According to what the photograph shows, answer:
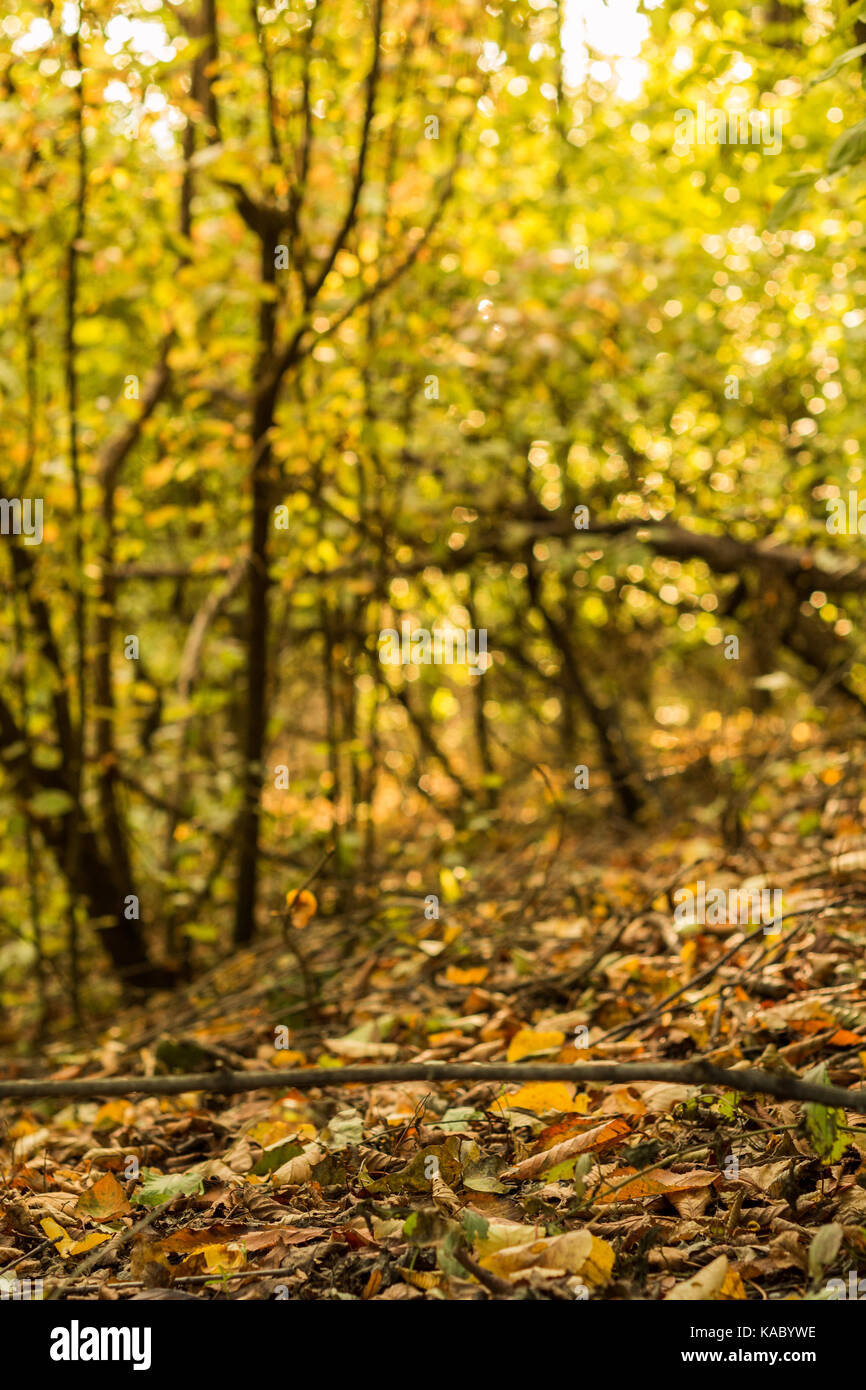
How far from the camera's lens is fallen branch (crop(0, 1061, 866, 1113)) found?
1.56m

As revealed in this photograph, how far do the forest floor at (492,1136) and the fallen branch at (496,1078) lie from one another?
10cm

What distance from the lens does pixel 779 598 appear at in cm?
595

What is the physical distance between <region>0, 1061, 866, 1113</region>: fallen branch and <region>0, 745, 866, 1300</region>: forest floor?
10 centimetres

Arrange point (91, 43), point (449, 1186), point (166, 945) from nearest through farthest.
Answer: point (449, 1186) < point (91, 43) < point (166, 945)

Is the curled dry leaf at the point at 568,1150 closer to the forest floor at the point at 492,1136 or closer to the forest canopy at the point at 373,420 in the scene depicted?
the forest floor at the point at 492,1136

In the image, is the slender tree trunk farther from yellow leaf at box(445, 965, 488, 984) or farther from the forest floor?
yellow leaf at box(445, 965, 488, 984)

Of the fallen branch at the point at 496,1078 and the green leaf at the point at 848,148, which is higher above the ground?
the green leaf at the point at 848,148

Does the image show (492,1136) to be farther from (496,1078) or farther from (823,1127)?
(823,1127)

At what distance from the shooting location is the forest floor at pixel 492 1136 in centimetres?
163

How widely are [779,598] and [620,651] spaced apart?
168 centimetres

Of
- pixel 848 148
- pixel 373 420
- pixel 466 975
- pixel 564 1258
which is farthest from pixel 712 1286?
pixel 373 420

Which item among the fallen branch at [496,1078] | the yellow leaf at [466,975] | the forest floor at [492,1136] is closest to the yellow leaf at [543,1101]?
the forest floor at [492,1136]

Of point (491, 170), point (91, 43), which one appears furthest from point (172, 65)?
point (491, 170)

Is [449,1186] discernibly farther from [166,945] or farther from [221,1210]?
[166,945]
